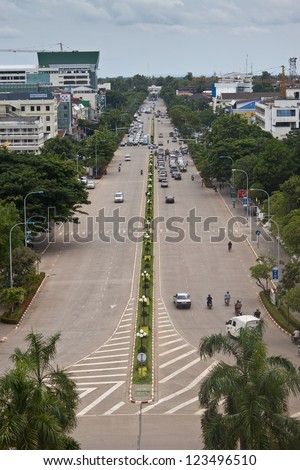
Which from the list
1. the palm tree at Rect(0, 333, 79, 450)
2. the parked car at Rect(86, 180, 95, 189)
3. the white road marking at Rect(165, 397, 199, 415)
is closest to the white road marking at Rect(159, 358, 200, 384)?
the white road marking at Rect(165, 397, 199, 415)

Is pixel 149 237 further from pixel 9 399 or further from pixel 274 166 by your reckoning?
pixel 9 399

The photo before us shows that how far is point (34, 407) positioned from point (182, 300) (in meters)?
28.1

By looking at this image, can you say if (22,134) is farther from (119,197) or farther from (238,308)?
(238,308)

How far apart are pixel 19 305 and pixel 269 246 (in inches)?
1010

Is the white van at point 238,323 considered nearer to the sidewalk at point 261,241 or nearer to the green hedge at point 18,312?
the sidewalk at point 261,241

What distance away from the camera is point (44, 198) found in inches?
2827

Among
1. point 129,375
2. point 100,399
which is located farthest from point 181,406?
point 129,375

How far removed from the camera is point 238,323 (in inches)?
1833

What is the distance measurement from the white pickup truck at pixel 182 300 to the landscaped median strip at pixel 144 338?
154 cm

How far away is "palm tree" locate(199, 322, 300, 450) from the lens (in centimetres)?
2591

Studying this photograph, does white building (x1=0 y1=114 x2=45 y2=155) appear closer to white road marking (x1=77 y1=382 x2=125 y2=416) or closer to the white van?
the white van

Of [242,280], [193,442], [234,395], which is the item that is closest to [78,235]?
[242,280]

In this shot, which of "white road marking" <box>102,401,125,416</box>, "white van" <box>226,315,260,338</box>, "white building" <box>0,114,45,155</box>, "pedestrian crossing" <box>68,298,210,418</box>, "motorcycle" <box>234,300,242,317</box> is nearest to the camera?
"white road marking" <box>102,401,125,416</box>

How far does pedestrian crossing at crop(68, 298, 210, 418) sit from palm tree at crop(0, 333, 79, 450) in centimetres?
508
